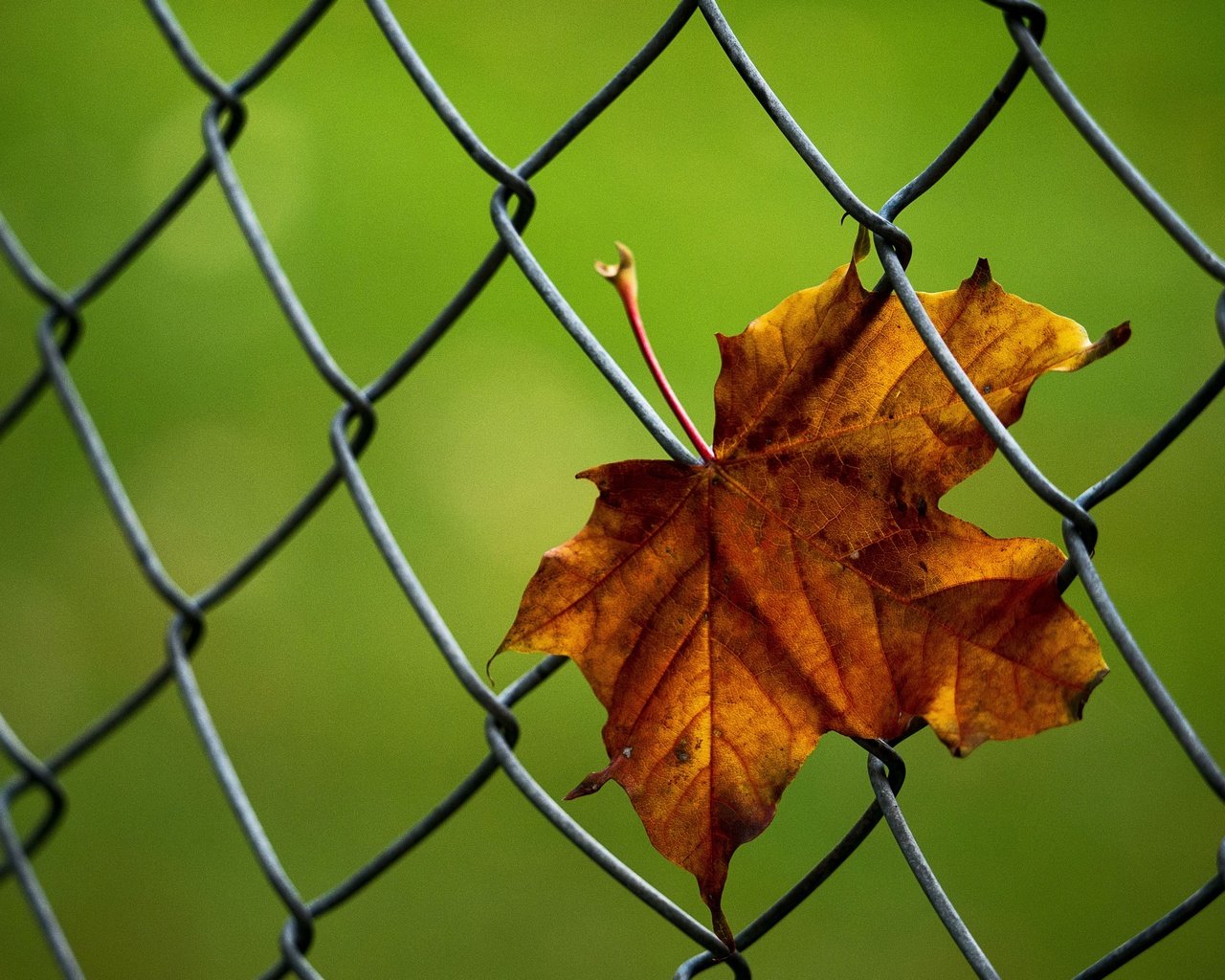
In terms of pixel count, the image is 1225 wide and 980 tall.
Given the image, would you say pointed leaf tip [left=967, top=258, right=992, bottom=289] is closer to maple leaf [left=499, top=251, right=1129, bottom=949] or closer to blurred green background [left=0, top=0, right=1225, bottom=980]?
maple leaf [left=499, top=251, right=1129, bottom=949]

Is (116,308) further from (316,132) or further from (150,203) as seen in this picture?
(316,132)

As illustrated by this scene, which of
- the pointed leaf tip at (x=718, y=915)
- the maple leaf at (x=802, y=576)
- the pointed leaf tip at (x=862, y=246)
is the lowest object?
the pointed leaf tip at (x=718, y=915)

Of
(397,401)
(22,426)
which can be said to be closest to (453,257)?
(397,401)

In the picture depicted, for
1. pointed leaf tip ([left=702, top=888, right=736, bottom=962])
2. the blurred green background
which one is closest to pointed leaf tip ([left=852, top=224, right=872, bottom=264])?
pointed leaf tip ([left=702, top=888, right=736, bottom=962])

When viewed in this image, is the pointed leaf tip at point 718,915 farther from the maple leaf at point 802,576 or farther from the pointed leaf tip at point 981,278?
the pointed leaf tip at point 981,278

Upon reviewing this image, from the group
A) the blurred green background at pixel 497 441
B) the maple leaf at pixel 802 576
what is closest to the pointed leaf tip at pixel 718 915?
the maple leaf at pixel 802 576
